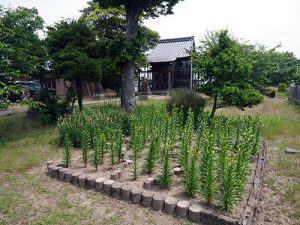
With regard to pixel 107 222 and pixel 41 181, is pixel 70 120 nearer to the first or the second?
pixel 41 181

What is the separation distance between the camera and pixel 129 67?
10.6 meters

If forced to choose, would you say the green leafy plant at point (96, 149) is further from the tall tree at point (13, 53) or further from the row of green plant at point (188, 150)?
the tall tree at point (13, 53)

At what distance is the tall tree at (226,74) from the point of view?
9.48 m

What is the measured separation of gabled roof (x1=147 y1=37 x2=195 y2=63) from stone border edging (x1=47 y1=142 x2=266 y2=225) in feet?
67.4

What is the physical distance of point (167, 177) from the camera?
14.3 feet

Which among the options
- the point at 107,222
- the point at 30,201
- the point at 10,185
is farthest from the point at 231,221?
the point at 10,185

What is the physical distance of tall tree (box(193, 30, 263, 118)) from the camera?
9.48 meters

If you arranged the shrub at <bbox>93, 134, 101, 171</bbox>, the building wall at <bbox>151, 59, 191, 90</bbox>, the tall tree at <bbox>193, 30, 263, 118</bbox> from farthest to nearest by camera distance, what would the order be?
the building wall at <bbox>151, 59, 191, 90</bbox>, the tall tree at <bbox>193, 30, 263, 118</bbox>, the shrub at <bbox>93, 134, 101, 171</bbox>

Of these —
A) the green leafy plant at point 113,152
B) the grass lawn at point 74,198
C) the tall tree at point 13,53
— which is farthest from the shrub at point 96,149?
the tall tree at point 13,53

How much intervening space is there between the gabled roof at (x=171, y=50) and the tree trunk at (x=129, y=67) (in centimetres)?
1381

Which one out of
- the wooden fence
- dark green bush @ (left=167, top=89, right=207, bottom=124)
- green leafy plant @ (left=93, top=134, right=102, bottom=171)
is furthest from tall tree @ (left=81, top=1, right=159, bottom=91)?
the wooden fence

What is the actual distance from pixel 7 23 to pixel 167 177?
8.36 m

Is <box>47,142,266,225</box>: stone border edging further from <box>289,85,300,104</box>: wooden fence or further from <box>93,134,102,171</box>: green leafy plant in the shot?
<box>289,85,300,104</box>: wooden fence

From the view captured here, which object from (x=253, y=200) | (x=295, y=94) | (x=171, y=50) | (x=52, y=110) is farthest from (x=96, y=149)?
(x=171, y=50)
